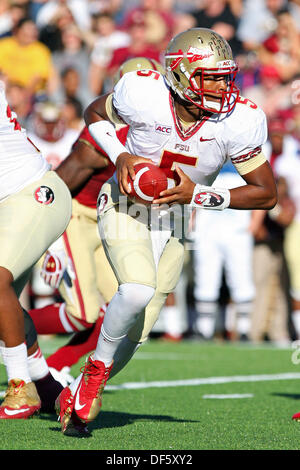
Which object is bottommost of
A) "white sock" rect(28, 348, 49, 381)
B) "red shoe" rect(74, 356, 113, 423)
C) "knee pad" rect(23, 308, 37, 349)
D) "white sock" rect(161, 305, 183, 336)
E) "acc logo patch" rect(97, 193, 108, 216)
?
"white sock" rect(161, 305, 183, 336)

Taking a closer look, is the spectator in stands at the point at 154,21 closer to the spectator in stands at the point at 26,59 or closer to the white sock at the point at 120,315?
the spectator in stands at the point at 26,59

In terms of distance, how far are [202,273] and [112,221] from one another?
484cm

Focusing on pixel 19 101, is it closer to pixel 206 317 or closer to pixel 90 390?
pixel 206 317

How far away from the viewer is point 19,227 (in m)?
3.76

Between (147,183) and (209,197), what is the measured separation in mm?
293

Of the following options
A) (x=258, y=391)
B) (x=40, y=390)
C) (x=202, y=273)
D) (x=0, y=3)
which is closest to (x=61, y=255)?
(x=40, y=390)

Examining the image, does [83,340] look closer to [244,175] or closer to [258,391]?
[258,391]

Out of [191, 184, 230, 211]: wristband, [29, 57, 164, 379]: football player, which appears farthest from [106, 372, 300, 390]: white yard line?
[191, 184, 230, 211]: wristband

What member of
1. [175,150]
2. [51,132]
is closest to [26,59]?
[51,132]

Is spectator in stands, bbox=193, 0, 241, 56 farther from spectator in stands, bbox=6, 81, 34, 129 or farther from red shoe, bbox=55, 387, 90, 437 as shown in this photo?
red shoe, bbox=55, 387, 90, 437

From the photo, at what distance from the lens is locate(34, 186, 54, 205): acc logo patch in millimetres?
3858

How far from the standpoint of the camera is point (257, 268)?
28.9 feet

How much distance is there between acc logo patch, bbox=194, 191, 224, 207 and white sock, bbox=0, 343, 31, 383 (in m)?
0.99

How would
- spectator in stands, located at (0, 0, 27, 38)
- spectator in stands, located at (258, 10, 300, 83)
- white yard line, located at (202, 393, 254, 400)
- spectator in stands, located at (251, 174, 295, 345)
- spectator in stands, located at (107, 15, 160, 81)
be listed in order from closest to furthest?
white yard line, located at (202, 393, 254, 400) < spectator in stands, located at (251, 174, 295, 345) < spectator in stands, located at (107, 15, 160, 81) < spectator in stands, located at (258, 10, 300, 83) < spectator in stands, located at (0, 0, 27, 38)
